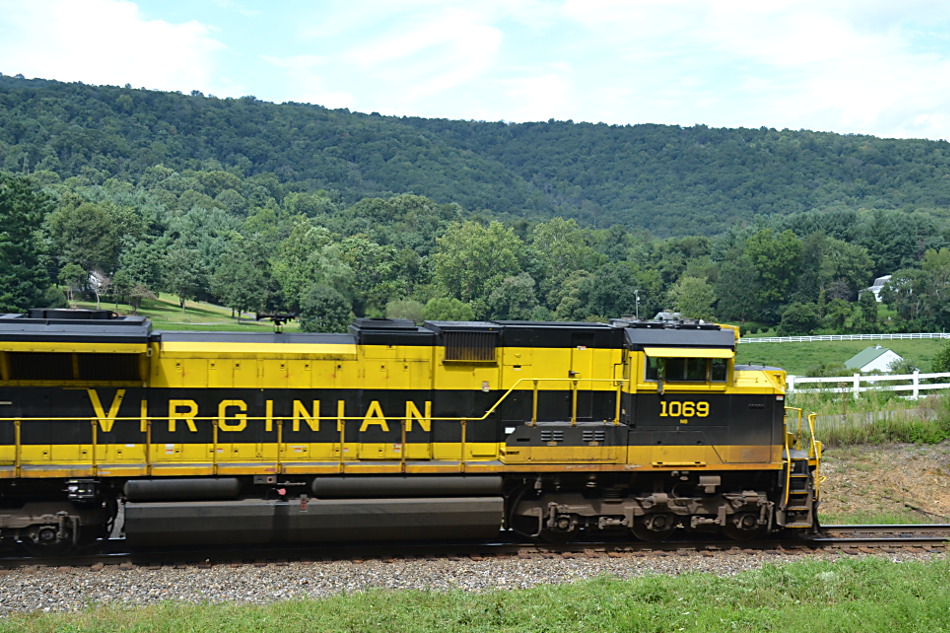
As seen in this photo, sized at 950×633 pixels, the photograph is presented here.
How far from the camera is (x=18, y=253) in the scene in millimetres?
48969

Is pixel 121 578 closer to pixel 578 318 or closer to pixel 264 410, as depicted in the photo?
pixel 264 410

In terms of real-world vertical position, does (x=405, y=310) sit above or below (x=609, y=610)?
above

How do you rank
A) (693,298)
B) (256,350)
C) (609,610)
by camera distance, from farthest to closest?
(693,298)
(256,350)
(609,610)

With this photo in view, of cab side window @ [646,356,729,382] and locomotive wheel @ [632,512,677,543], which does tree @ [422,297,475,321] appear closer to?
locomotive wheel @ [632,512,677,543]

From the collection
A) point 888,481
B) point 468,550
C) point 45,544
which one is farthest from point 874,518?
point 45,544

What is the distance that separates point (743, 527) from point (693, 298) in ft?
245

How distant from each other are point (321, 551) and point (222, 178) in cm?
15920

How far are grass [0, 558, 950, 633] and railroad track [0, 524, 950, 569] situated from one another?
1.67 metres

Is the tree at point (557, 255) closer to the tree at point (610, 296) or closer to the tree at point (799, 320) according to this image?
the tree at point (610, 296)

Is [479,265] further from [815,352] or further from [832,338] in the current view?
[815,352]

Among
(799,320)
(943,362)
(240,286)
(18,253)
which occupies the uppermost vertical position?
(18,253)

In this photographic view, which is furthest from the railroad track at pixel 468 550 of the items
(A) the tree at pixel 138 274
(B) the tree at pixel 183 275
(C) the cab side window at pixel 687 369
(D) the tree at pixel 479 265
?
(D) the tree at pixel 479 265

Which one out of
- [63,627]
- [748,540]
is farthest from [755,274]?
[63,627]

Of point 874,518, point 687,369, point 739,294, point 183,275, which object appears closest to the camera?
point 687,369
